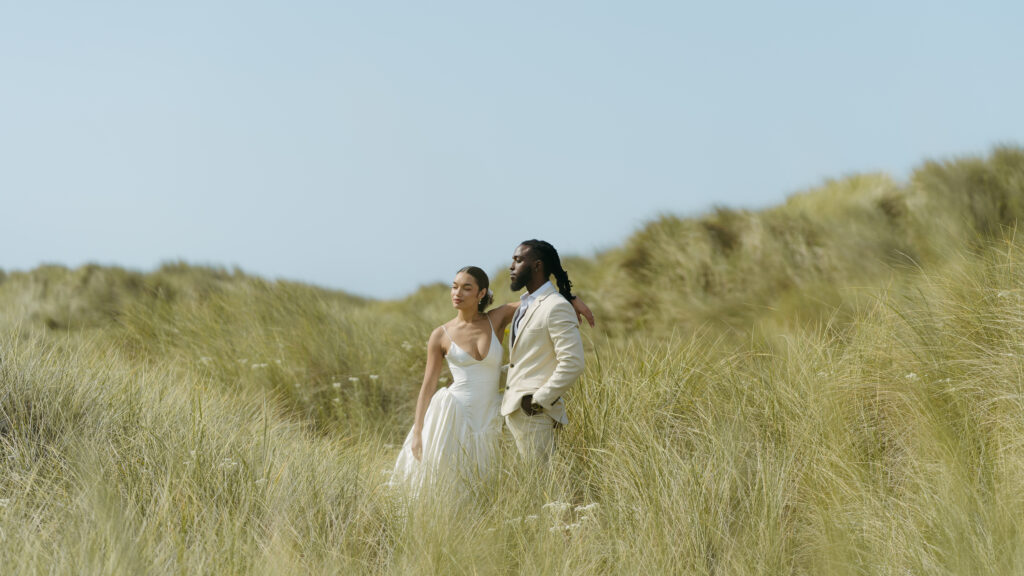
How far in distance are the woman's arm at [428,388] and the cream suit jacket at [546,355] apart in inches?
20.9

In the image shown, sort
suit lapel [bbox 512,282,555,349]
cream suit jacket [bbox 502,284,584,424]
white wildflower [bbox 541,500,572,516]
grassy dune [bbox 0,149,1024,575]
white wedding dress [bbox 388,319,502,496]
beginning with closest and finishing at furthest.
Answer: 1. grassy dune [bbox 0,149,1024,575]
2. white wildflower [bbox 541,500,572,516]
3. cream suit jacket [bbox 502,284,584,424]
4. suit lapel [bbox 512,282,555,349]
5. white wedding dress [bbox 388,319,502,496]

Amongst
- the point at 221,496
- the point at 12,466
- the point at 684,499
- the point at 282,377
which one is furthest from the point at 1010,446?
the point at 282,377

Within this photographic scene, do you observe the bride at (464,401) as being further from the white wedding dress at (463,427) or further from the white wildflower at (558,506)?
Result: the white wildflower at (558,506)

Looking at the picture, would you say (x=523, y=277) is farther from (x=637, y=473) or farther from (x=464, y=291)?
(x=637, y=473)

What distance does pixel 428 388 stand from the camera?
17.1 ft

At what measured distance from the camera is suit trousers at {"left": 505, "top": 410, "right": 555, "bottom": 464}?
15.9ft

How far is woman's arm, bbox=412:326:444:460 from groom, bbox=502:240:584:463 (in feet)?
1.63

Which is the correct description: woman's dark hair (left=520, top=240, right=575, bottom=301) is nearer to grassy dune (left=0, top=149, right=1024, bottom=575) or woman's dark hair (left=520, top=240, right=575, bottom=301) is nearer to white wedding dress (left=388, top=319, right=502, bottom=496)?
white wedding dress (left=388, top=319, right=502, bottom=496)

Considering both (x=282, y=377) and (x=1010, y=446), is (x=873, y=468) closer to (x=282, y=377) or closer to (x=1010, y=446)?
(x=1010, y=446)

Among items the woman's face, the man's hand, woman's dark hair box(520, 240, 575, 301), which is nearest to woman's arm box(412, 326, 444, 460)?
the woman's face

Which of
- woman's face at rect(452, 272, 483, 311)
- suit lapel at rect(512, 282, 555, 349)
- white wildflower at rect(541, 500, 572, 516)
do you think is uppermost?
woman's face at rect(452, 272, 483, 311)

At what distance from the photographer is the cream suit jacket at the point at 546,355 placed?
14.9 ft

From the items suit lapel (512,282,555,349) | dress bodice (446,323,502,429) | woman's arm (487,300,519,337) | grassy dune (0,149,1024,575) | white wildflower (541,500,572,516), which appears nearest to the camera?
grassy dune (0,149,1024,575)

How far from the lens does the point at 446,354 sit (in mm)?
5246
